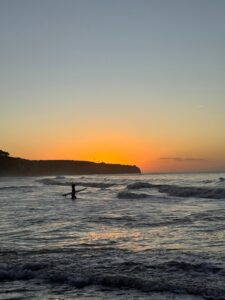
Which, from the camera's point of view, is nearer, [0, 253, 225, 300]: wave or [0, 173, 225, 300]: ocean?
[0, 173, 225, 300]: ocean

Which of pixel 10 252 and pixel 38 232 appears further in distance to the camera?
pixel 38 232

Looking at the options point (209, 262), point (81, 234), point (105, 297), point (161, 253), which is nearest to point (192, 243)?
point (161, 253)

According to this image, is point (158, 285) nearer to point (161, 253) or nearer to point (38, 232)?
point (161, 253)

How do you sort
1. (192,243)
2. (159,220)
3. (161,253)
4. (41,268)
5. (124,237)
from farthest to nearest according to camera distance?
(159,220)
(124,237)
(192,243)
(161,253)
(41,268)

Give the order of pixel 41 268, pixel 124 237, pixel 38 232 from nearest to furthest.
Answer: pixel 41 268 → pixel 124 237 → pixel 38 232

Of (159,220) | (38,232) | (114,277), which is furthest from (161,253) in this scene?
(159,220)

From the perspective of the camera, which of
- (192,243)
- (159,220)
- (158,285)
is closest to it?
(158,285)

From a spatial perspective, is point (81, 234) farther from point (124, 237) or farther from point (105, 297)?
point (105, 297)

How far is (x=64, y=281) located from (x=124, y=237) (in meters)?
5.81

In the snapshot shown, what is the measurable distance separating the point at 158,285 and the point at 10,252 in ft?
16.7

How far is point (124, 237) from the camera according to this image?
14953mm

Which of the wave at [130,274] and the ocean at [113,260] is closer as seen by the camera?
the ocean at [113,260]

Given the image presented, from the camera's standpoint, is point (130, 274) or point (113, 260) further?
→ point (113, 260)

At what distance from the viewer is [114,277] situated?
365 inches
